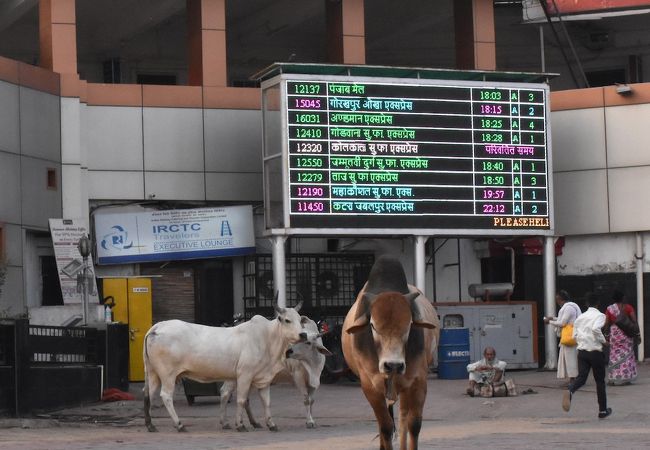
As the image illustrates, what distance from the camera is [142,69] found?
114 feet

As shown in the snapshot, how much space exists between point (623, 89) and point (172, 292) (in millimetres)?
9887

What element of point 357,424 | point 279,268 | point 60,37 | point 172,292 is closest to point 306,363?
point 357,424

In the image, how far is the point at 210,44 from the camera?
93.1ft

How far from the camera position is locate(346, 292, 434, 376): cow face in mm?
11453

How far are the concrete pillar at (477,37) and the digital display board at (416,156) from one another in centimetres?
359

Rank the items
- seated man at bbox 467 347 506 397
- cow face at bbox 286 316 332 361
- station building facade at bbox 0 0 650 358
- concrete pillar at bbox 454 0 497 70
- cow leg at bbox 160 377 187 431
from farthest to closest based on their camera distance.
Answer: concrete pillar at bbox 454 0 497 70
station building facade at bbox 0 0 650 358
seated man at bbox 467 347 506 397
cow face at bbox 286 316 332 361
cow leg at bbox 160 377 187 431

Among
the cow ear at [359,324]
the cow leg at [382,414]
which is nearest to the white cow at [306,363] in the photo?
the cow leg at [382,414]

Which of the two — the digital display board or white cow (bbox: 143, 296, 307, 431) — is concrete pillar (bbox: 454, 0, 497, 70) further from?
white cow (bbox: 143, 296, 307, 431)

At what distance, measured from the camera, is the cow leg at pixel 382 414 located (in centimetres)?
1198

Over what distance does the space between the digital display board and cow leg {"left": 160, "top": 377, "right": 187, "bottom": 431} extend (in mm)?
7024

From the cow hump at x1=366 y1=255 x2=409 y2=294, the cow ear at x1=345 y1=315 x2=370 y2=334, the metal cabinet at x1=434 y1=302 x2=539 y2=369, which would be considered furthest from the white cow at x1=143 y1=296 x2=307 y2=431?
the metal cabinet at x1=434 y1=302 x2=539 y2=369

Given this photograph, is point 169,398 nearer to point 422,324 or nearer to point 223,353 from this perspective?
point 223,353

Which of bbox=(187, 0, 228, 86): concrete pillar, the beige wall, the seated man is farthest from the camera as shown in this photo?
the beige wall

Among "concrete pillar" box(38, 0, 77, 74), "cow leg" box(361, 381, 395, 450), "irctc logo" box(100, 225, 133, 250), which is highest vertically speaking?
"concrete pillar" box(38, 0, 77, 74)
